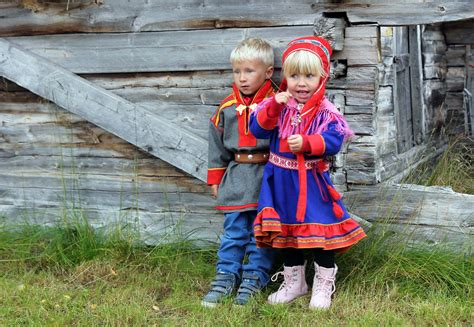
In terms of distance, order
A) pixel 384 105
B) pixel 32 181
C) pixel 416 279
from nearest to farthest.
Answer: pixel 416 279 → pixel 32 181 → pixel 384 105

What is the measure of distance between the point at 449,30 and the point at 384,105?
2.75 meters

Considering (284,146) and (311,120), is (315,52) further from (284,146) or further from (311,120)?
(284,146)

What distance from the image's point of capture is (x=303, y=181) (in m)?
4.33

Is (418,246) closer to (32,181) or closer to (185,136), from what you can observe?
(185,136)

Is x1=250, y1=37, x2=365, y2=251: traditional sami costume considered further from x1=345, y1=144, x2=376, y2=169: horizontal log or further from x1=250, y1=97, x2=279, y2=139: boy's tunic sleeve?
x1=345, y1=144, x2=376, y2=169: horizontal log

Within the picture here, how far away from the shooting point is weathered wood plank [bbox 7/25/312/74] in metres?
5.03

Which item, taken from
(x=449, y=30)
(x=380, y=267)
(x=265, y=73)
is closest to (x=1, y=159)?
(x=265, y=73)

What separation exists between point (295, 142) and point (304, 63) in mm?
462

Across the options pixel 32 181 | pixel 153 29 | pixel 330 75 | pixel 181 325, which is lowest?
pixel 181 325

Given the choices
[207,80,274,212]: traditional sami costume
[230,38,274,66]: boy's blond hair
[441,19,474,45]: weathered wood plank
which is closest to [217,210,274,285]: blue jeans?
[207,80,274,212]: traditional sami costume

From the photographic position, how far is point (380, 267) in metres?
4.62

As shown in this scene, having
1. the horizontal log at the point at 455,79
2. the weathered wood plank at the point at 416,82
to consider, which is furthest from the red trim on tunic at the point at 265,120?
the horizontal log at the point at 455,79

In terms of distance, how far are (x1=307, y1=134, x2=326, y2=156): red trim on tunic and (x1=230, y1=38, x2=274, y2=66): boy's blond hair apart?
0.71m

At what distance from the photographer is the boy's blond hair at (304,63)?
14.0 ft
